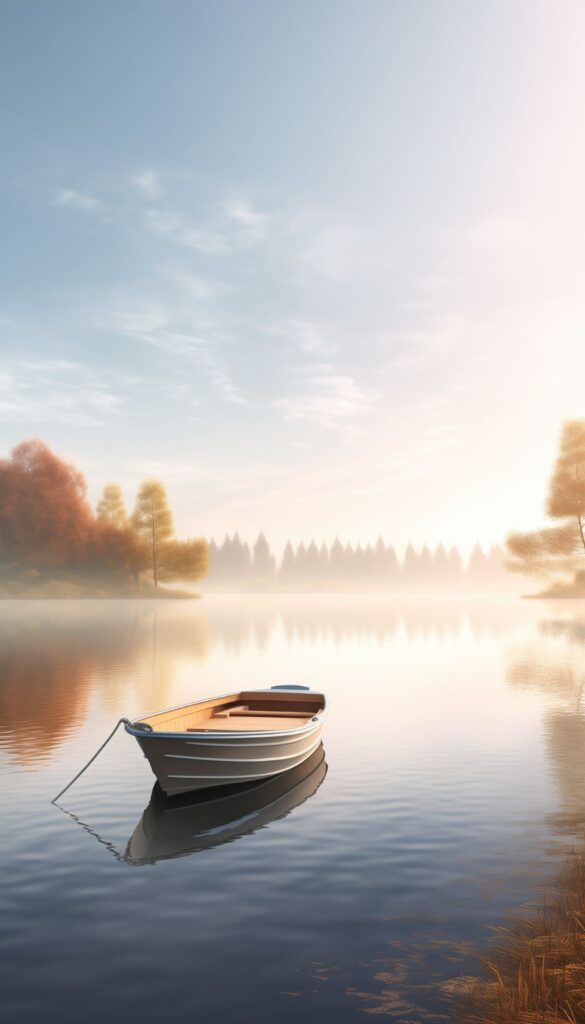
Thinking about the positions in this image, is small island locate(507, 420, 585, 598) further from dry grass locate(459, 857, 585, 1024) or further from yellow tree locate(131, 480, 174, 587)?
dry grass locate(459, 857, 585, 1024)

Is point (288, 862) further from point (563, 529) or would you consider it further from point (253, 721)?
point (563, 529)

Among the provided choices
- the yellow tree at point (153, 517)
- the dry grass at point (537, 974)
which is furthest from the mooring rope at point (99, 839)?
the yellow tree at point (153, 517)

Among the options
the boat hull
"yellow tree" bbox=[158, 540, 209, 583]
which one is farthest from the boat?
"yellow tree" bbox=[158, 540, 209, 583]

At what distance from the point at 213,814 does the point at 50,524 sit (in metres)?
110

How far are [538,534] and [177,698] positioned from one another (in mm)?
72294

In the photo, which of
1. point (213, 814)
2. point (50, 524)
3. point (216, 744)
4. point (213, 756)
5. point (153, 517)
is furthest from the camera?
point (153, 517)

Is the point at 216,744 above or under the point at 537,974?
above

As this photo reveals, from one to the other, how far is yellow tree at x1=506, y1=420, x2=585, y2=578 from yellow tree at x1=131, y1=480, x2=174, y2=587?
55460mm

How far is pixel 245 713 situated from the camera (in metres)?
21.9

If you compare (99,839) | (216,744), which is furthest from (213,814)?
(99,839)

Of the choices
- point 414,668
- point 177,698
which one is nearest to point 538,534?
point 414,668

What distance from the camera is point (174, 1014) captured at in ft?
26.1

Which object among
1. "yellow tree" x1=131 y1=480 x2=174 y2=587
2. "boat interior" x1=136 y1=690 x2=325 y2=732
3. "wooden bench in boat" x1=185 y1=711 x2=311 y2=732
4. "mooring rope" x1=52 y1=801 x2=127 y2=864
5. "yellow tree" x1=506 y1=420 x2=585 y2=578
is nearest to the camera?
"mooring rope" x1=52 y1=801 x2=127 y2=864

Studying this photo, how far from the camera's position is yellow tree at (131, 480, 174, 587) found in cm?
12294
